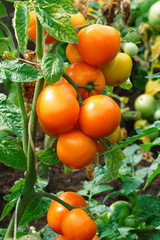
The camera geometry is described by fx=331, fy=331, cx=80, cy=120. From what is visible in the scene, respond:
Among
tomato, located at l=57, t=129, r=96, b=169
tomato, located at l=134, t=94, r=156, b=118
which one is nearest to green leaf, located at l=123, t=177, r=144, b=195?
tomato, located at l=57, t=129, r=96, b=169

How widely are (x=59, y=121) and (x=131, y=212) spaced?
0.83m

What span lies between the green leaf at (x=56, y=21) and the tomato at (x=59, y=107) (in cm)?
9

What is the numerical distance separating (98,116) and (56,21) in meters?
0.19

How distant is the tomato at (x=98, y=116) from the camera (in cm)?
62

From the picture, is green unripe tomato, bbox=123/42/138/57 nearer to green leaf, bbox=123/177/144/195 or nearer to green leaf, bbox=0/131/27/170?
green leaf, bbox=0/131/27/170

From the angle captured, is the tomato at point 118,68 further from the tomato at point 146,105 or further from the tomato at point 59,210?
the tomato at point 146,105

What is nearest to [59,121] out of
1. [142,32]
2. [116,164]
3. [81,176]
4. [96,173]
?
[116,164]

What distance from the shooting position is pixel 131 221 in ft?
3.91

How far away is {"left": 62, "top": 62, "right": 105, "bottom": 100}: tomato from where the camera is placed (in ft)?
2.15

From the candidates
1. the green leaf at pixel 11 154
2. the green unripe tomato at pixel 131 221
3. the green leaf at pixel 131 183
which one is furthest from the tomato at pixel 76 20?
the green unripe tomato at pixel 131 221

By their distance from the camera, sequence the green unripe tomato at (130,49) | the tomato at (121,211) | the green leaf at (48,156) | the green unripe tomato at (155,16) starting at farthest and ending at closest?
the green unripe tomato at (155,16) → the tomato at (121,211) → the green leaf at (48,156) → the green unripe tomato at (130,49)

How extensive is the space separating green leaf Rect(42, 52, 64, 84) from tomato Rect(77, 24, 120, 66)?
0.20 feet

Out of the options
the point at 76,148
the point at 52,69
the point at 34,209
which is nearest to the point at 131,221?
the point at 34,209

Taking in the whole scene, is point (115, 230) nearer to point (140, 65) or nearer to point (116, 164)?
point (116, 164)
